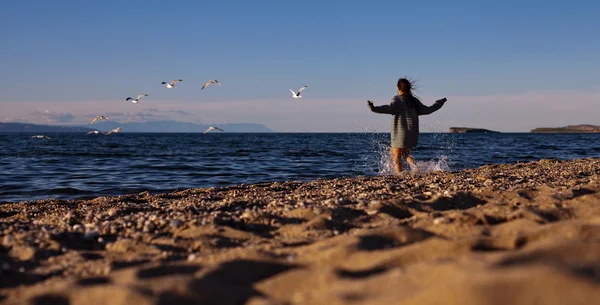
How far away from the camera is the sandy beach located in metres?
2.36

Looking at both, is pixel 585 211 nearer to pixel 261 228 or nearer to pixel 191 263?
pixel 261 228

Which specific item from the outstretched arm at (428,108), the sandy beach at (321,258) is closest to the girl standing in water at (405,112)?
the outstretched arm at (428,108)

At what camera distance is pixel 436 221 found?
13.4ft

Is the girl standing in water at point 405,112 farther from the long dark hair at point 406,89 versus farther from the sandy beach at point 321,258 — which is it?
the sandy beach at point 321,258

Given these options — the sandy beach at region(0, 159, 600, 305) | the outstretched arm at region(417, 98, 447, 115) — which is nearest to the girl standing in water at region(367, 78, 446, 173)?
the outstretched arm at region(417, 98, 447, 115)

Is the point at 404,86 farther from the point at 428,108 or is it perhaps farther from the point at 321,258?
the point at 321,258

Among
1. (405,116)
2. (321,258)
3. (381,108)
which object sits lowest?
(321,258)

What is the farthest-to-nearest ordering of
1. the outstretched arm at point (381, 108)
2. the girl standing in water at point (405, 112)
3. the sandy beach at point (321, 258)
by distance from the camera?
the girl standing in water at point (405, 112) < the outstretched arm at point (381, 108) < the sandy beach at point (321, 258)

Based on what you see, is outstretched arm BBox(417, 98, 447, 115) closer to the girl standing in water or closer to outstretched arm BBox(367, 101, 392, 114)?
the girl standing in water

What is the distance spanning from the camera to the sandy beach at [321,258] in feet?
7.75

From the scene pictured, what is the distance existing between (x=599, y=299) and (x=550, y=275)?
0.73 ft

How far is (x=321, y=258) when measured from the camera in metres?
3.23

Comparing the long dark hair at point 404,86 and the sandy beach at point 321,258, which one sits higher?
the long dark hair at point 404,86

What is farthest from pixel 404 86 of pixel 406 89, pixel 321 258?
pixel 321 258
